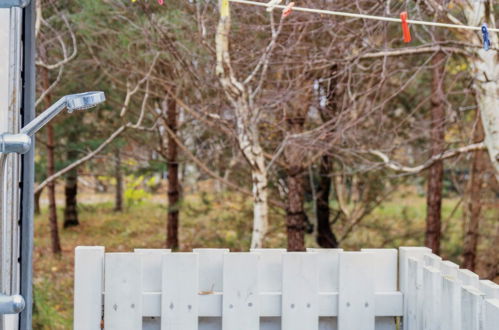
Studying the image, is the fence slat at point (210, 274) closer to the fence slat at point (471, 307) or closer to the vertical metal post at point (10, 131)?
the fence slat at point (471, 307)

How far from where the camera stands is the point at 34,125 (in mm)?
1355

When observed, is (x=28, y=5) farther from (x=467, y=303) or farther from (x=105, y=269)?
(x=467, y=303)

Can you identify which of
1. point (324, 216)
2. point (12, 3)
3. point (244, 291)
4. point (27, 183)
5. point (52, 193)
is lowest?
point (324, 216)

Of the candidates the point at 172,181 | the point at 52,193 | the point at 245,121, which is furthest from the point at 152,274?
the point at 52,193

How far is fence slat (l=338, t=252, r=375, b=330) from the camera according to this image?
7.48 feet

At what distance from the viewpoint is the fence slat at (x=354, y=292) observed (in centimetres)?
228

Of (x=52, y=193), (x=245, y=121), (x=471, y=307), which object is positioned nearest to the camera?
(x=471, y=307)

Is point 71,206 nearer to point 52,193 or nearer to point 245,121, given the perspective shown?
point 52,193

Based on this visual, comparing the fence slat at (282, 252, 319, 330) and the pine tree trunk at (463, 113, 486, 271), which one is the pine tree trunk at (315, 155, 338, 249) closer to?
the pine tree trunk at (463, 113, 486, 271)

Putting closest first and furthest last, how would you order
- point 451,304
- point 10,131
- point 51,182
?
1. point 10,131
2. point 451,304
3. point 51,182

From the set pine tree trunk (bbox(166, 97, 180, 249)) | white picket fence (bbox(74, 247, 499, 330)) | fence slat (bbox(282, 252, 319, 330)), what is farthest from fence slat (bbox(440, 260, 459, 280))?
pine tree trunk (bbox(166, 97, 180, 249))

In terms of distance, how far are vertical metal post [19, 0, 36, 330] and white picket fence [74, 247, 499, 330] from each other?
728mm

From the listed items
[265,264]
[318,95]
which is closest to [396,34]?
[318,95]

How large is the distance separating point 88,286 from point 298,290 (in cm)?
67
